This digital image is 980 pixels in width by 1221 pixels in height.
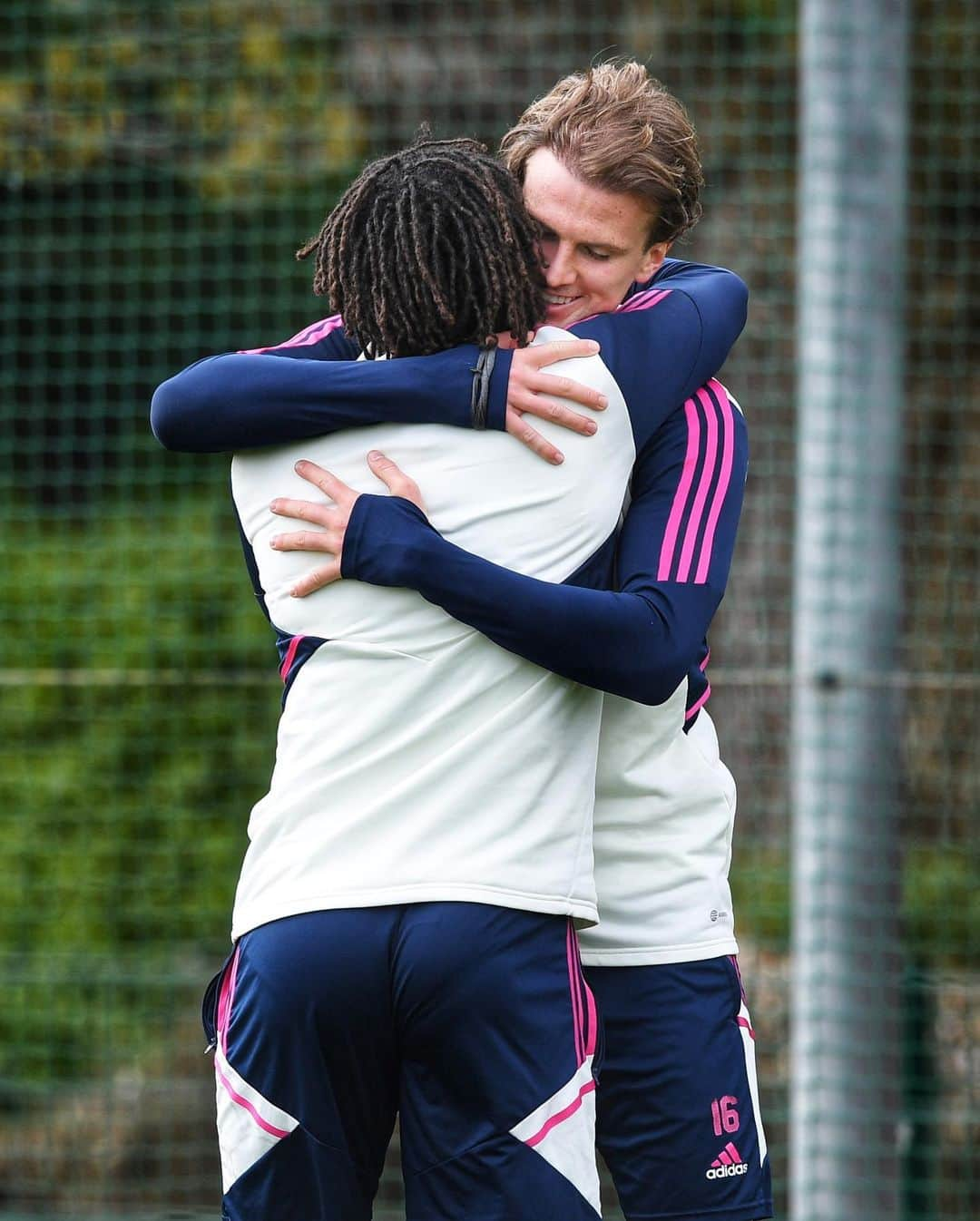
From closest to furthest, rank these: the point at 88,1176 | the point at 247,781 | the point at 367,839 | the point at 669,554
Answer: the point at 367,839, the point at 669,554, the point at 88,1176, the point at 247,781

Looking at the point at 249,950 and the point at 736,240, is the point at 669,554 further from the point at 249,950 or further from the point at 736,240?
the point at 736,240

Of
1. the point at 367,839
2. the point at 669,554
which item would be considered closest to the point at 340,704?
the point at 367,839

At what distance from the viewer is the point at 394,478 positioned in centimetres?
151

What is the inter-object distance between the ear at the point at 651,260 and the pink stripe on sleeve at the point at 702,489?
0.16 metres

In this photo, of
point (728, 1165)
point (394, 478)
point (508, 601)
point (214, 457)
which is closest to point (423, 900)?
point (508, 601)

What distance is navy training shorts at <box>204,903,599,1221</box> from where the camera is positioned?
1.46 metres

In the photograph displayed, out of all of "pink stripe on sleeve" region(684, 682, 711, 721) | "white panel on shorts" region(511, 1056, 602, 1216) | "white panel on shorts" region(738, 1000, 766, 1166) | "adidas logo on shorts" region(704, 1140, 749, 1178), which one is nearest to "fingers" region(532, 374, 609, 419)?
"pink stripe on sleeve" region(684, 682, 711, 721)

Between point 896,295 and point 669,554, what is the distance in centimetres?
210

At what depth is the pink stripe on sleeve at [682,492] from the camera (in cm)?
158

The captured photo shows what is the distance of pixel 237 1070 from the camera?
1.52 meters

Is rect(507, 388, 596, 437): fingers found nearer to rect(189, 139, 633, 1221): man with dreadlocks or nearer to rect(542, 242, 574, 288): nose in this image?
rect(189, 139, 633, 1221): man with dreadlocks

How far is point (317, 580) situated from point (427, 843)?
0.25 metres

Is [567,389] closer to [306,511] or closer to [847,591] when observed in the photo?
[306,511]

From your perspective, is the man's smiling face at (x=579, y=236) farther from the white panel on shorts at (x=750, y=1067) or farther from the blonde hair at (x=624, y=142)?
the white panel on shorts at (x=750, y=1067)
